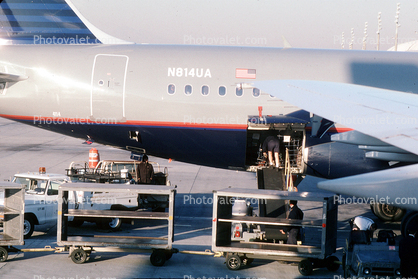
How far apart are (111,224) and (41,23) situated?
8.81 metres

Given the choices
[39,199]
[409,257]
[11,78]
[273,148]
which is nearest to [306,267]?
[409,257]

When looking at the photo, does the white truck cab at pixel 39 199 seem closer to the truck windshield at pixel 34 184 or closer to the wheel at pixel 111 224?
the truck windshield at pixel 34 184

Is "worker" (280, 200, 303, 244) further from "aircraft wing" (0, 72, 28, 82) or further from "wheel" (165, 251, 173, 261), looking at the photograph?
"aircraft wing" (0, 72, 28, 82)

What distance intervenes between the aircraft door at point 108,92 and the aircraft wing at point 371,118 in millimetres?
7486

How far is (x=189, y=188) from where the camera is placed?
22.6 m

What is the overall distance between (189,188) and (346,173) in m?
9.18

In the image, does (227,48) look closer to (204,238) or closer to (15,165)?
(204,238)

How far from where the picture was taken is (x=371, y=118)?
588 cm

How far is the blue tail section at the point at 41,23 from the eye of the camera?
1755 cm

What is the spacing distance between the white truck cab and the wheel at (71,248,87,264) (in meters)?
2.90

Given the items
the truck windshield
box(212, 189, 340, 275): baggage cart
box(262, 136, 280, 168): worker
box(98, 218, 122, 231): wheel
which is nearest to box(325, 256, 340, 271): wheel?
box(212, 189, 340, 275): baggage cart

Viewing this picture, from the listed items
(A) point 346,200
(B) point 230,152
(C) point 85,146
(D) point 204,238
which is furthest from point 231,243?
Result: (C) point 85,146

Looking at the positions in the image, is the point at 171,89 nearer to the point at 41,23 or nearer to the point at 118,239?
the point at 118,239

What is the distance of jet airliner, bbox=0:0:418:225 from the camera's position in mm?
15188
